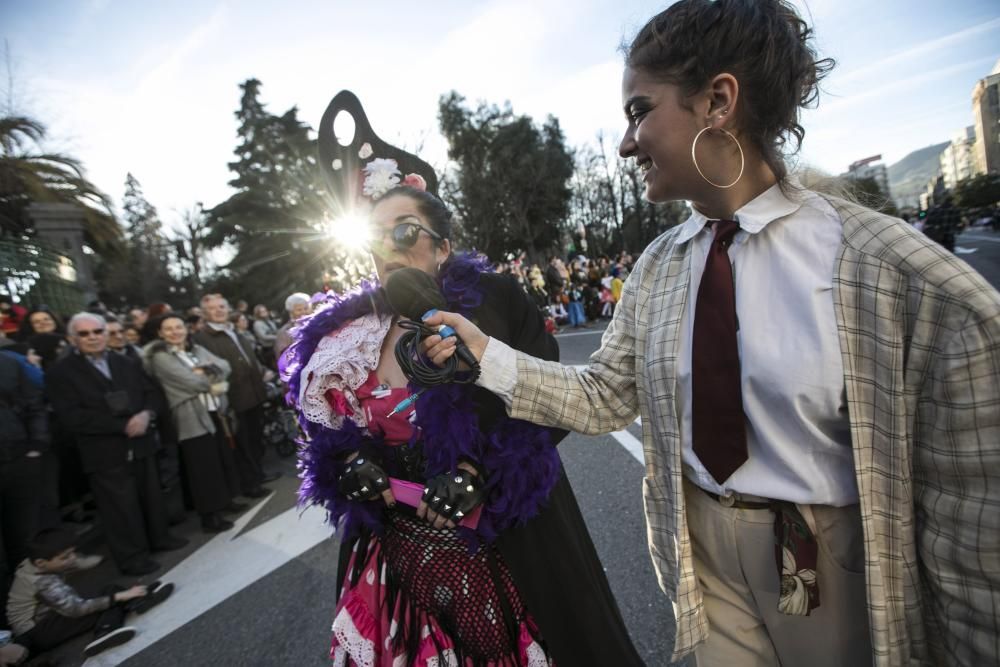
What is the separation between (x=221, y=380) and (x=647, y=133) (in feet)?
17.3

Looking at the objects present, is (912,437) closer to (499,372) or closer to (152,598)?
(499,372)

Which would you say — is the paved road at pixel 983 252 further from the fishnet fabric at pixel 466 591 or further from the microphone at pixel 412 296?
the microphone at pixel 412 296

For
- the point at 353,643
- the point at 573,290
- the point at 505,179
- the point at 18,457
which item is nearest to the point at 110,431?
the point at 18,457

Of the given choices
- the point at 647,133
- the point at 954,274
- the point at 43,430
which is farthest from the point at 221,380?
the point at 954,274

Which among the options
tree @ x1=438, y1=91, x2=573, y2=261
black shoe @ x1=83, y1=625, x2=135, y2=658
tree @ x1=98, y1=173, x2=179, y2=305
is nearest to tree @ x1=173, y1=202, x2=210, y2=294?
tree @ x1=98, y1=173, x2=179, y2=305

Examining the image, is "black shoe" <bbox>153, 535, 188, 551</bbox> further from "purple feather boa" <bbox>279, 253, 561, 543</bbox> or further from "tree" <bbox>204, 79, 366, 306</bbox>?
"tree" <bbox>204, 79, 366, 306</bbox>

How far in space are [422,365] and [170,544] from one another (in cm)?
449

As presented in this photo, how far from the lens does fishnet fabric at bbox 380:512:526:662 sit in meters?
1.80

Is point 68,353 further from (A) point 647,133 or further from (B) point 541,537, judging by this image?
(A) point 647,133

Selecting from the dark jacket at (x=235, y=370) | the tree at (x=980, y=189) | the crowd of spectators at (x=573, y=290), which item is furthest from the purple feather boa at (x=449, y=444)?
the crowd of spectators at (x=573, y=290)

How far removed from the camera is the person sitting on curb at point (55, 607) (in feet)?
10.4

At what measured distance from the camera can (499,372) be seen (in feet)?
4.58

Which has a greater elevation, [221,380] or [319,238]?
[319,238]

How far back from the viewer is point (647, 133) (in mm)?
1258
